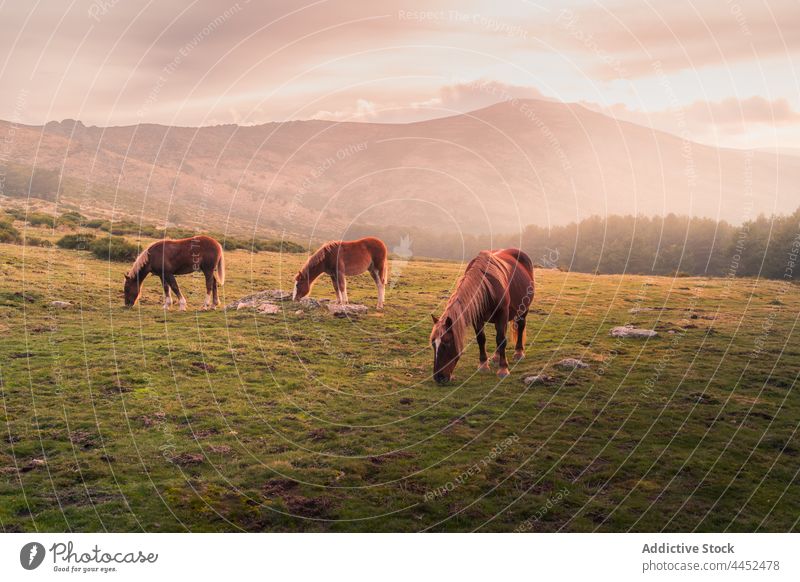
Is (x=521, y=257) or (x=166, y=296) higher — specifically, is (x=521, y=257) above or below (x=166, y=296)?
above

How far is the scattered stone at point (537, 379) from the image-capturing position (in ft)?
61.7

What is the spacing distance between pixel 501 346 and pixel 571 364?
2982mm

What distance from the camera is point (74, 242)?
38000mm

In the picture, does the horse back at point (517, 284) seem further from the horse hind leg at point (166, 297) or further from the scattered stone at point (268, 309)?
the horse hind leg at point (166, 297)

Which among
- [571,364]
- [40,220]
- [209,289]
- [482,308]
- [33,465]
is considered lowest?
[33,465]

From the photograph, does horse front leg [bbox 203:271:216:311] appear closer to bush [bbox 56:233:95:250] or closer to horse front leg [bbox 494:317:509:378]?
bush [bbox 56:233:95:250]

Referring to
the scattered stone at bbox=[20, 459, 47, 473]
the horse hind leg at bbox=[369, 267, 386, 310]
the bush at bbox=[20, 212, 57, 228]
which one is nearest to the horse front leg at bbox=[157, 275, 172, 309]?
the horse hind leg at bbox=[369, 267, 386, 310]

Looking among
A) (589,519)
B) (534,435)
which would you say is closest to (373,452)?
(534,435)

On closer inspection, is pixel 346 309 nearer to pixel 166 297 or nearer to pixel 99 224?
pixel 166 297

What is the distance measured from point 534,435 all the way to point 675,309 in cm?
1888

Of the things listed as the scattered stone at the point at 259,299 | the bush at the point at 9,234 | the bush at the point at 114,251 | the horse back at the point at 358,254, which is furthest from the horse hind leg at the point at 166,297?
the bush at the point at 9,234

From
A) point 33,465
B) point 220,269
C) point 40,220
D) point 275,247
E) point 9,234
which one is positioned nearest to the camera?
point 33,465

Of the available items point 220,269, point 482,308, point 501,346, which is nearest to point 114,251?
point 220,269

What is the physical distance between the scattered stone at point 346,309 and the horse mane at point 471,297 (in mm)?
9727
